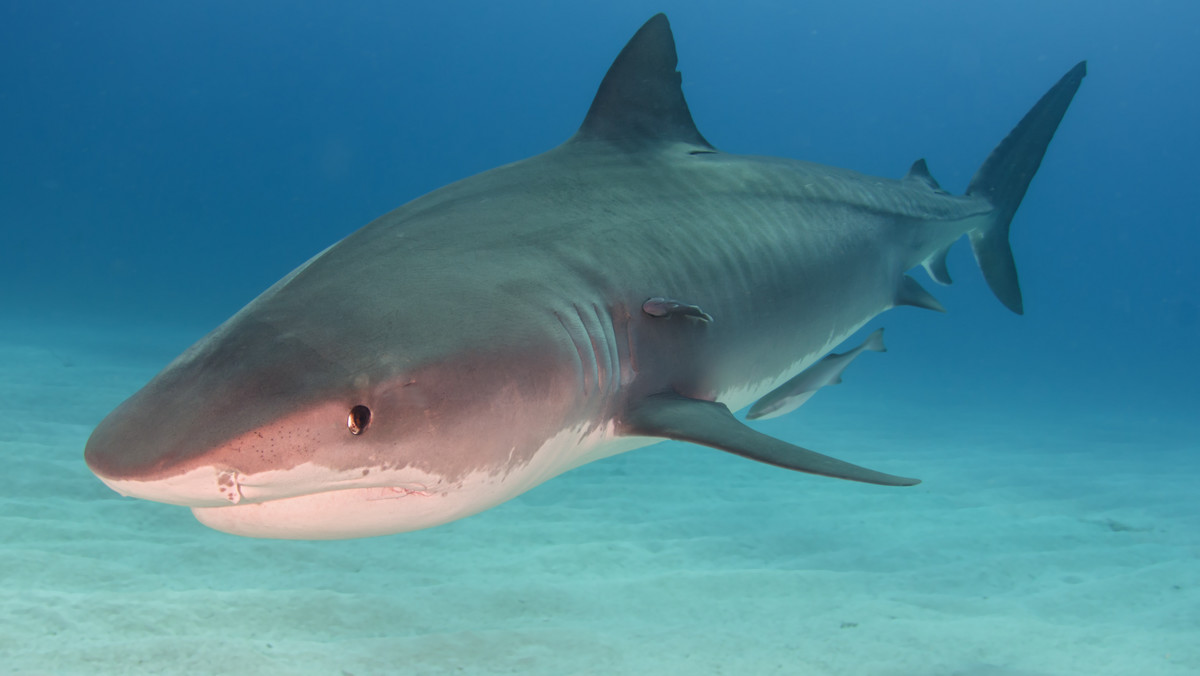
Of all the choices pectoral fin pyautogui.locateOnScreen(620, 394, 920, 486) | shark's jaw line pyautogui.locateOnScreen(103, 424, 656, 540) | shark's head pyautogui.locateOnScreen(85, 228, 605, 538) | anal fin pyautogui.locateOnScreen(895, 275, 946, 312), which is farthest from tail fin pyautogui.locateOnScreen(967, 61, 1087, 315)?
shark's jaw line pyautogui.locateOnScreen(103, 424, 656, 540)

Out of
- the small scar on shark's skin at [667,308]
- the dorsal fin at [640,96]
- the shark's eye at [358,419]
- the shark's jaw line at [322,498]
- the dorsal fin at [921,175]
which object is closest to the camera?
the shark's jaw line at [322,498]

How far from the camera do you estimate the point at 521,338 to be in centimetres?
168

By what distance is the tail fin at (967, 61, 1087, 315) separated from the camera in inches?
205

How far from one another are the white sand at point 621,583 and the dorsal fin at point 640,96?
2.36 m

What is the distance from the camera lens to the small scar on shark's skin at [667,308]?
7.54 feet

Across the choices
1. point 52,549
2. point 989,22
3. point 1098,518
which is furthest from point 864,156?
point 52,549

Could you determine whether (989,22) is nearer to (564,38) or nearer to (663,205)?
(564,38)

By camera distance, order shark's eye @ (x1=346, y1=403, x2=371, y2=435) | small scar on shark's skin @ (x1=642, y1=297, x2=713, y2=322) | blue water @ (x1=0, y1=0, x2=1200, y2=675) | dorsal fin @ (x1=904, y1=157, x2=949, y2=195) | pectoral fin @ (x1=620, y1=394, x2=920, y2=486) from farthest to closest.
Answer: blue water @ (x1=0, y1=0, x2=1200, y2=675), dorsal fin @ (x1=904, y1=157, x2=949, y2=195), small scar on shark's skin @ (x1=642, y1=297, x2=713, y2=322), pectoral fin @ (x1=620, y1=394, x2=920, y2=486), shark's eye @ (x1=346, y1=403, x2=371, y2=435)

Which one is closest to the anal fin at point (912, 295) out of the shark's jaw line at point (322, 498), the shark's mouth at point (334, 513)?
the shark's jaw line at point (322, 498)

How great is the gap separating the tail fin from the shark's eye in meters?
5.29

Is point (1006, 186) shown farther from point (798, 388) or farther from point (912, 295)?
point (798, 388)

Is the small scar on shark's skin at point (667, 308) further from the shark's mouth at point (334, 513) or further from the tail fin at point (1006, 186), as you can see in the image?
the tail fin at point (1006, 186)

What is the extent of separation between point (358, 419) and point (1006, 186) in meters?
5.65

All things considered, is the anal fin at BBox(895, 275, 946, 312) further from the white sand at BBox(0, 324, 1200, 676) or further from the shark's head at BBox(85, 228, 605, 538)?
the shark's head at BBox(85, 228, 605, 538)
